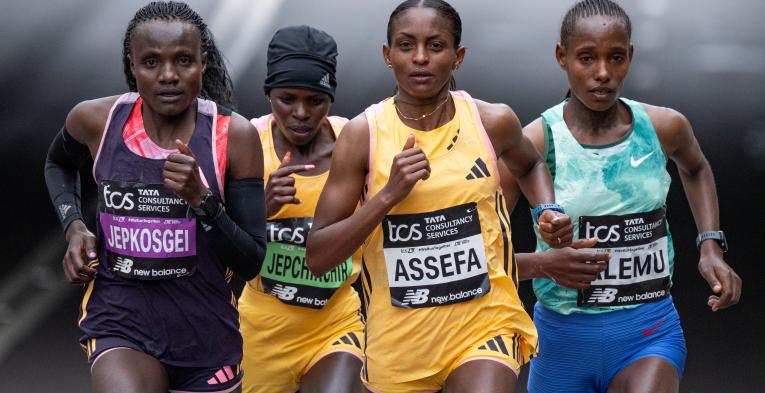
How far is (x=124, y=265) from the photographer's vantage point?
3879 mm

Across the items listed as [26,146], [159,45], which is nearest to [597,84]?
[159,45]

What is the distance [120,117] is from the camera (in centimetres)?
396

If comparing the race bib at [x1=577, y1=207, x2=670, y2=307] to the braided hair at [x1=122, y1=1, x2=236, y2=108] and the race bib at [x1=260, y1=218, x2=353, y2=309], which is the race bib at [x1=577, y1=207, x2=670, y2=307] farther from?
the braided hair at [x1=122, y1=1, x2=236, y2=108]

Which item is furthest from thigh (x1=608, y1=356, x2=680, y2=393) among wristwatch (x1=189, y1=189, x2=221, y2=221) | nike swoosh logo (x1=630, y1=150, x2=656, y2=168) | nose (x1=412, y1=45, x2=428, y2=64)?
wristwatch (x1=189, y1=189, x2=221, y2=221)

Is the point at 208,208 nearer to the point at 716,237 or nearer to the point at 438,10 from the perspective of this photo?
the point at 438,10

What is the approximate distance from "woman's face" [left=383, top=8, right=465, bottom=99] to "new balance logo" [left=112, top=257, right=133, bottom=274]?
1.00m

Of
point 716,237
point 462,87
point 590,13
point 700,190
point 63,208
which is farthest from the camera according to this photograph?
point 462,87

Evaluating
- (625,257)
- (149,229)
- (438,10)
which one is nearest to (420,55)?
(438,10)

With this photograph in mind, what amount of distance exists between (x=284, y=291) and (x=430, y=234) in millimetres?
1059

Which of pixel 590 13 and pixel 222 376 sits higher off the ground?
pixel 590 13

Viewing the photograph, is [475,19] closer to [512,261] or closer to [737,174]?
[737,174]

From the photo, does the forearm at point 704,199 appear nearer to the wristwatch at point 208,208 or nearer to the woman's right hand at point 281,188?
the woman's right hand at point 281,188

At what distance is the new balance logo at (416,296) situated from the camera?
3.89m

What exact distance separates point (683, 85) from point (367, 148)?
2393 millimetres
